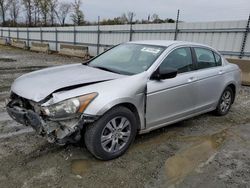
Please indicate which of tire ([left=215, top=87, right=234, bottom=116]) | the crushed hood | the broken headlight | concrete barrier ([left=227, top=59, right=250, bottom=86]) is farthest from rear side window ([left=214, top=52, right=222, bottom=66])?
concrete barrier ([left=227, top=59, right=250, bottom=86])

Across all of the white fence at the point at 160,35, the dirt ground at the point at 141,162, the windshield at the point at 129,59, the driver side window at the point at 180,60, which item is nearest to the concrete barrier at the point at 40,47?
the white fence at the point at 160,35

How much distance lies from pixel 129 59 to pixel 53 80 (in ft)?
4.33

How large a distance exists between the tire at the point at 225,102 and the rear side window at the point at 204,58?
76 cm

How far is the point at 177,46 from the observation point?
3904 mm

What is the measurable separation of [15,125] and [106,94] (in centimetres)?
222

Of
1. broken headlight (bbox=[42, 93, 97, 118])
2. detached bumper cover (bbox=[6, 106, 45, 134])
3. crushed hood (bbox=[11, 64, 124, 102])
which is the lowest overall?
detached bumper cover (bbox=[6, 106, 45, 134])

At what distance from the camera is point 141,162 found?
10.2 ft

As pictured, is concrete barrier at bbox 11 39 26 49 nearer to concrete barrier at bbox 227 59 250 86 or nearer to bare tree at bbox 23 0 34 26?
bare tree at bbox 23 0 34 26

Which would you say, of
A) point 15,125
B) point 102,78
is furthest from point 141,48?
point 15,125

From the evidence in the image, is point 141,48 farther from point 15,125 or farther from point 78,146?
point 15,125

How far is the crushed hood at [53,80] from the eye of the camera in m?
2.84

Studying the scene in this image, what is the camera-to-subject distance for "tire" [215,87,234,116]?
16.1ft

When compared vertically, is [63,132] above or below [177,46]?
below

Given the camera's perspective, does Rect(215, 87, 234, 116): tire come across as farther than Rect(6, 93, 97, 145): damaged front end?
Yes
